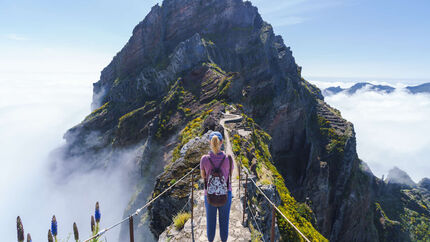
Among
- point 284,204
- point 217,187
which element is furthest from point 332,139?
point 217,187

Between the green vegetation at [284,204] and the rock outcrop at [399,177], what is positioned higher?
the green vegetation at [284,204]

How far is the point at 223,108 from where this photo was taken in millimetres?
41906

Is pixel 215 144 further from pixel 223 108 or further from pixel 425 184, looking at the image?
pixel 425 184

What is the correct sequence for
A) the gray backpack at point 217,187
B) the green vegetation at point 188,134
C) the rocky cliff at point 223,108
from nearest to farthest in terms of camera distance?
the gray backpack at point 217,187 < the green vegetation at point 188,134 < the rocky cliff at point 223,108

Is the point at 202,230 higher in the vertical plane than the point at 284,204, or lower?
higher

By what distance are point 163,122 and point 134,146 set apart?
38.0 ft

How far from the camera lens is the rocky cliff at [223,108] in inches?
1966

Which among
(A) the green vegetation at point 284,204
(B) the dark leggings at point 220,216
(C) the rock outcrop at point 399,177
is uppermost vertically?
(B) the dark leggings at point 220,216

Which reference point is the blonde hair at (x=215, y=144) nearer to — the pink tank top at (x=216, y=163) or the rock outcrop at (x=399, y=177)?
the pink tank top at (x=216, y=163)

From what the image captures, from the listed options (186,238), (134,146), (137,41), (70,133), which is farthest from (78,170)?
(186,238)

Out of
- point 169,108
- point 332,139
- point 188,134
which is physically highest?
point 169,108

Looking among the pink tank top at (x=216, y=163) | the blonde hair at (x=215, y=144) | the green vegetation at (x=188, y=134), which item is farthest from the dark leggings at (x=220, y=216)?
the green vegetation at (x=188, y=134)

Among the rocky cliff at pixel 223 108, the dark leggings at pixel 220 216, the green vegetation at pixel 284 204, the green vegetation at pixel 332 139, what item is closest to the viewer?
the dark leggings at pixel 220 216

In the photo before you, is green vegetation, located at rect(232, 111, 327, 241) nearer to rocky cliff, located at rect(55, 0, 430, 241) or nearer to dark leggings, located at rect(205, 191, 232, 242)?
dark leggings, located at rect(205, 191, 232, 242)
